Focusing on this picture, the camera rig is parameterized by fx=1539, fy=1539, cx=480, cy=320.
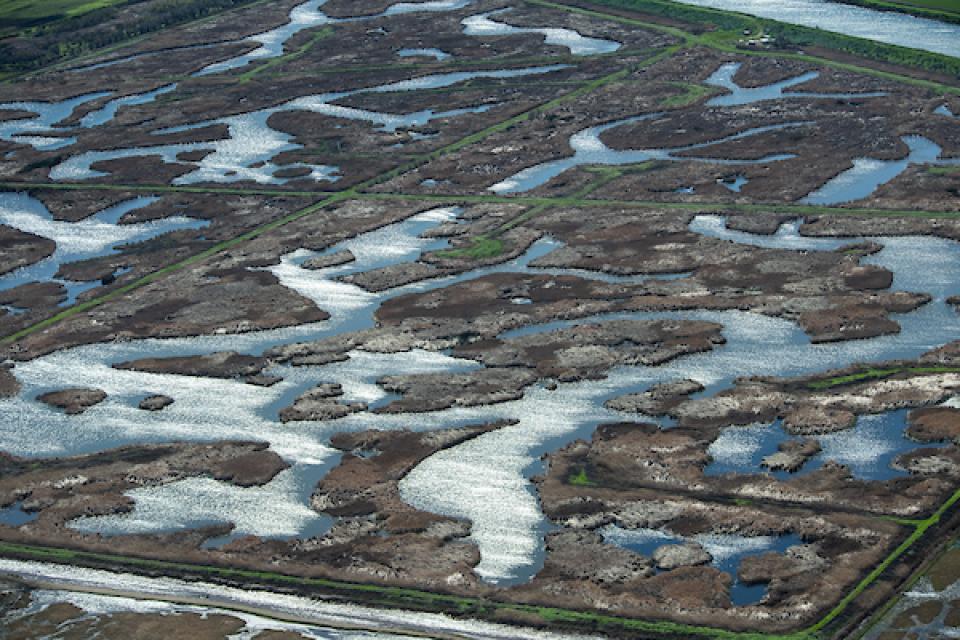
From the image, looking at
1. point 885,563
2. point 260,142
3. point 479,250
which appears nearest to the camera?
point 885,563

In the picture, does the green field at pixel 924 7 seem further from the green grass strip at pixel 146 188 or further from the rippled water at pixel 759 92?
the green grass strip at pixel 146 188

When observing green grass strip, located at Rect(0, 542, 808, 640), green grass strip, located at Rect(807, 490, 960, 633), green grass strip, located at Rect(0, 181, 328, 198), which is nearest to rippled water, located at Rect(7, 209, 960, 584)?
green grass strip, located at Rect(0, 542, 808, 640)

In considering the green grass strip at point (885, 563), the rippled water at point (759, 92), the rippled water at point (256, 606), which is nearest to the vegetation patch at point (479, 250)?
the rippled water at point (759, 92)

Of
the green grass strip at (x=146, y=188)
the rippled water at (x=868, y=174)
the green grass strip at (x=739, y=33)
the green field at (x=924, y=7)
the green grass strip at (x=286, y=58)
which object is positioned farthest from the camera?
the green grass strip at (x=286, y=58)

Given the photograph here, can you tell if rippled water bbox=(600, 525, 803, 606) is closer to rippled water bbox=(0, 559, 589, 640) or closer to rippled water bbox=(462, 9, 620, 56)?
rippled water bbox=(0, 559, 589, 640)

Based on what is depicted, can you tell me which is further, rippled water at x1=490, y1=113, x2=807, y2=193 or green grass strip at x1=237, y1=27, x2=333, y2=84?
green grass strip at x1=237, y1=27, x2=333, y2=84

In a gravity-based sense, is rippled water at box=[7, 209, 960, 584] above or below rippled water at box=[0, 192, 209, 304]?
above

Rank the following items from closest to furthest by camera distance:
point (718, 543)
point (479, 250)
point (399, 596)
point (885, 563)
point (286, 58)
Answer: point (885, 563)
point (399, 596)
point (718, 543)
point (479, 250)
point (286, 58)

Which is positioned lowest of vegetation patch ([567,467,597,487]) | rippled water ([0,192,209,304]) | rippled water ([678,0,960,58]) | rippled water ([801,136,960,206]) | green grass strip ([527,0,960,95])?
rippled water ([0,192,209,304])

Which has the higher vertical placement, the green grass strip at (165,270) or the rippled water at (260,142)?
the rippled water at (260,142)

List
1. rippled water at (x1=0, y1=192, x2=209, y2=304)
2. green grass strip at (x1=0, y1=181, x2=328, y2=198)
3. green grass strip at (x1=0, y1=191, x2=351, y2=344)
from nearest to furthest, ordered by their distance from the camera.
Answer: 1. green grass strip at (x1=0, y1=191, x2=351, y2=344)
2. rippled water at (x1=0, y1=192, x2=209, y2=304)
3. green grass strip at (x1=0, y1=181, x2=328, y2=198)

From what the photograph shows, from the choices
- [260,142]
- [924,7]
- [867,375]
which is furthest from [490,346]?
[924,7]

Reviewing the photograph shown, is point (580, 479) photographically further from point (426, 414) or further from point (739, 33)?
point (739, 33)
